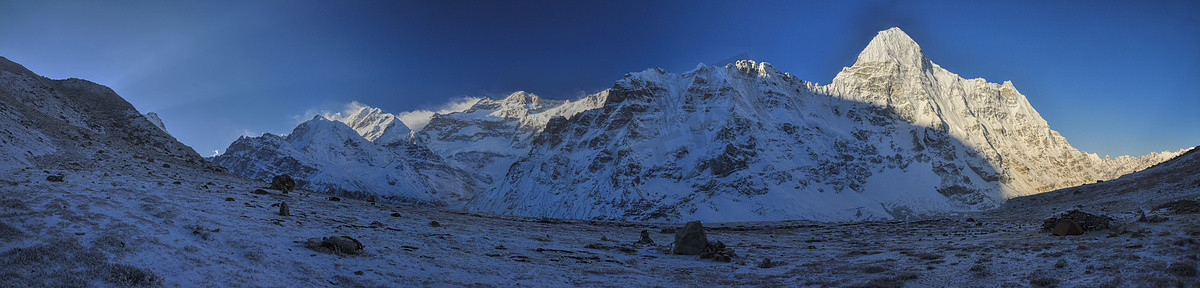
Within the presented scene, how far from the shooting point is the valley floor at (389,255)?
1050 cm

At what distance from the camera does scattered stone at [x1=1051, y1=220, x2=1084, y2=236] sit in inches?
742

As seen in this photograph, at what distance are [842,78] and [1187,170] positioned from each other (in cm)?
16647

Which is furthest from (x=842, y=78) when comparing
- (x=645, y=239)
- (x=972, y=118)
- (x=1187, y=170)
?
(x=645, y=239)

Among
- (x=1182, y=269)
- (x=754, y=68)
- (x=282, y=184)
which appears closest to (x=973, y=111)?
(x=754, y=68)

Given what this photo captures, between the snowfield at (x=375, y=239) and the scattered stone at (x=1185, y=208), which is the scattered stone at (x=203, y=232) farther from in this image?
the scattered stone at (x=1185, y=208)

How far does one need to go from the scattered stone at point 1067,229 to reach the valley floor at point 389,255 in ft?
2.80

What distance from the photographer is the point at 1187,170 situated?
113 feet

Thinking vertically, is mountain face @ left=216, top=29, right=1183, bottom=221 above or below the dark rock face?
above

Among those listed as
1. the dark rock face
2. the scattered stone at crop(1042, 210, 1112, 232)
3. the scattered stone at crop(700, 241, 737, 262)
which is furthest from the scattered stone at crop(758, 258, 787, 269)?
the scattered stone at crop(1042, 210, 1112, 232)

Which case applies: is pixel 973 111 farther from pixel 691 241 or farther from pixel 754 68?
pixel 691 241

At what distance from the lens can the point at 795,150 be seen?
490 feet

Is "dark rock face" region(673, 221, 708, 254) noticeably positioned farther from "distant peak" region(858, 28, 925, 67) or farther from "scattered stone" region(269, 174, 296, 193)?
"distant peak" region(858, 28, 925, 67)

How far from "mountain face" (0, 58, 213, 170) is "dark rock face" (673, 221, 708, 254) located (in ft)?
91.3

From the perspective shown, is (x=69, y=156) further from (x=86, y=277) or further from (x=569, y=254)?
(x=569, y=254)
